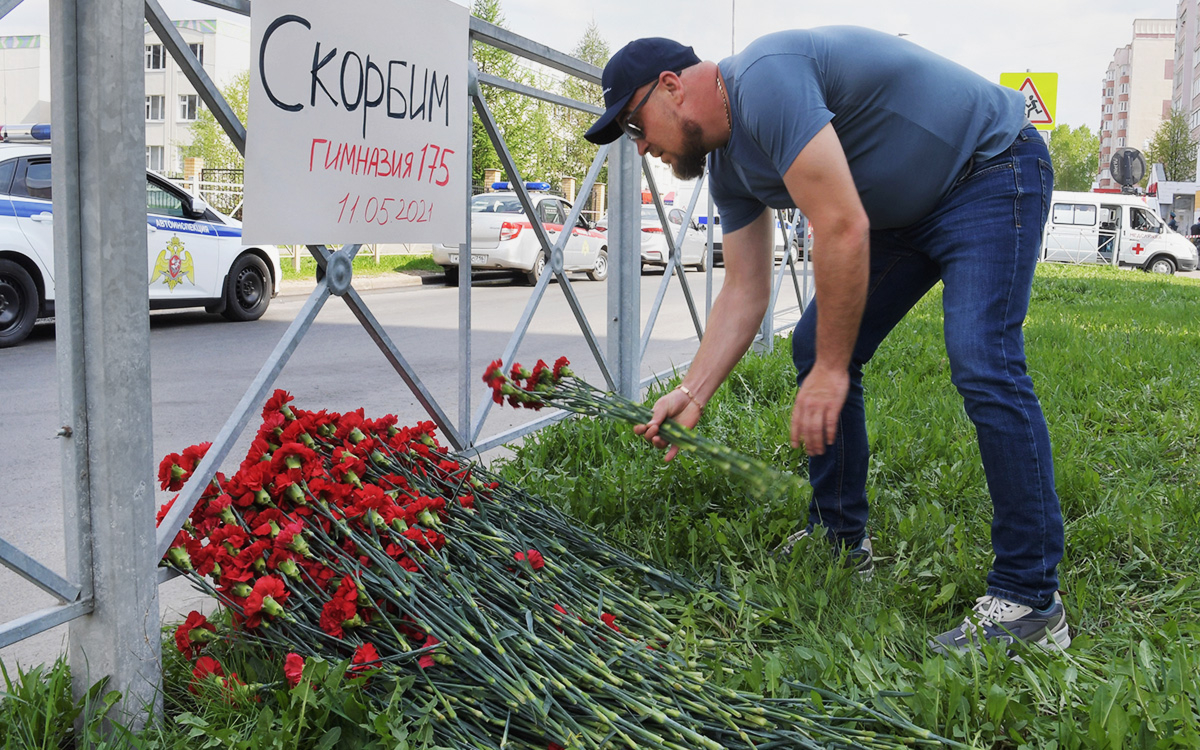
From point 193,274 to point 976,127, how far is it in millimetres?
8408

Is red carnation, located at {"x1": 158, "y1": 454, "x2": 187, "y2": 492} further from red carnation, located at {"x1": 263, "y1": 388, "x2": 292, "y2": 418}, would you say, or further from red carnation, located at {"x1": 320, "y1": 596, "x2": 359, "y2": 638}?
red carnation, located at {"x1": 320, "y1": 596, "x2": 359, "y2": 638}

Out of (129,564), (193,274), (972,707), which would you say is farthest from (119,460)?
(193,274)

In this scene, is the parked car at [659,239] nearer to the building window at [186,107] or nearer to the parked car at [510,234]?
the parked car at [510,234]

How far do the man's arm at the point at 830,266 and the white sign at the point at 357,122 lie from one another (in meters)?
1.10

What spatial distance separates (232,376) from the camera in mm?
6613

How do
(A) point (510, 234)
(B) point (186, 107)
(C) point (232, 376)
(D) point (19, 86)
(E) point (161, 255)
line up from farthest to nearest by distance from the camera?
(B) point (186, 107) → (D) point (19, 86) → (A) point (510, 234) → (E) point (161, 255) → (C) point (232, 376)

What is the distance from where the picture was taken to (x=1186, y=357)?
19.9ft

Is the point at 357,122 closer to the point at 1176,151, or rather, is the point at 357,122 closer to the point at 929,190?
the point at 929,190

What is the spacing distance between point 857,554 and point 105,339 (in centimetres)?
195

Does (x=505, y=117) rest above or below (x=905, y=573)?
above

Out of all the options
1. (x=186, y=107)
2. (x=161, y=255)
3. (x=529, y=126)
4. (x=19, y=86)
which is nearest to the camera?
(x=161, y=255)

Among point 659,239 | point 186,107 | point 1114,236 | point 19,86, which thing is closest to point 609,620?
point 659,239

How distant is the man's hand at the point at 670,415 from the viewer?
92.4 inches

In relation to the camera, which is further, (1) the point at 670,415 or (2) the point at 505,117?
(2) the point at 505,117
